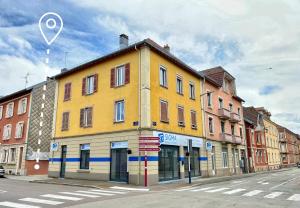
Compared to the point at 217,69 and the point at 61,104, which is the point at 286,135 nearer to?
the point at 217,69

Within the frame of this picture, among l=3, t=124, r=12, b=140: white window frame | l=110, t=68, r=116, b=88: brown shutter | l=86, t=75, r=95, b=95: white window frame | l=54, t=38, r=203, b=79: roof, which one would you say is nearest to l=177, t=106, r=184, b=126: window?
l=54, t=38, r=203, b=79: roof

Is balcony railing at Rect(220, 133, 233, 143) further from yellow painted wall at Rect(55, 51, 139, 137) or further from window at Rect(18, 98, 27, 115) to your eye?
window at Rect(18, 98, 27, 115)

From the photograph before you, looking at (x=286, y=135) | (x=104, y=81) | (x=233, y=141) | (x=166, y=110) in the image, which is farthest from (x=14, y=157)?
(x=286, y=135)

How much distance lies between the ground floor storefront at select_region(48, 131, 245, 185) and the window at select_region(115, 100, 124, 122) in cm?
123

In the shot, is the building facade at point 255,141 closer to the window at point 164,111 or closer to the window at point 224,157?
the window at point 224,157

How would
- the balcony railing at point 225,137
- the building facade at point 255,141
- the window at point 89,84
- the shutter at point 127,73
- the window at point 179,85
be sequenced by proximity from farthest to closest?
the building facade at point 255,141 < the balcony railing at point 225,137 < the window at point 179,85 < the window at point 89,84 < the shutter at point 127,73

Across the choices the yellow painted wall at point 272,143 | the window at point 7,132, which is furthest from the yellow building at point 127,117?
the yellow painted wall at point 272,143

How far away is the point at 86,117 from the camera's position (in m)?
23.8

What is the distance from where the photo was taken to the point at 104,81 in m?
23.2

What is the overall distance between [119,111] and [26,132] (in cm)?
1552

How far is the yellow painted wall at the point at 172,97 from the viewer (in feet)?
67.8

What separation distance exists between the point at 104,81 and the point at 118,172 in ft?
25.6

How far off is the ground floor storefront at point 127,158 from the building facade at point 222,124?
1.47 metres

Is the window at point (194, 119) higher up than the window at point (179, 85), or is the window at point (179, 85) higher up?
the window at point (179, 85)
